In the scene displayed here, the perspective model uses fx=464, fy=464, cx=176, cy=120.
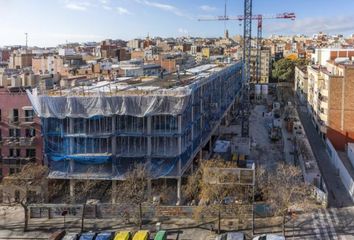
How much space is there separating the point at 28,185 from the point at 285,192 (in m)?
16.3

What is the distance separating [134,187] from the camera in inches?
1179

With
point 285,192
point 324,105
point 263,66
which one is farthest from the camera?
point 263,66

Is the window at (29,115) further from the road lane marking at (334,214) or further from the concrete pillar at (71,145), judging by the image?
the road lane marking at (334,214)

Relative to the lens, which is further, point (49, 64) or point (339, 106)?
point (49, 64)

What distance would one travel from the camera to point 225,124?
63.4 metres

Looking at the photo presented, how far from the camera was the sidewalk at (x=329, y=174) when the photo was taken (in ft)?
108

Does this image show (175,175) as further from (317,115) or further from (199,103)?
(317,115)

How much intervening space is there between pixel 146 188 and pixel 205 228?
636 centimetres

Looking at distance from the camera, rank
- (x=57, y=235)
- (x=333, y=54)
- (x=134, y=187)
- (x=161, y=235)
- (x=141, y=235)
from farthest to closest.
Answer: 1. (x=333, y=54)
2. (x=134, y=187)
3. (x=57, y=235)
4. (x=161, y=235)
5. (x=141, y=235)

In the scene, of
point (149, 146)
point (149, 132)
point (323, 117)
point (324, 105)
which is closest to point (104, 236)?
point (149, 146)

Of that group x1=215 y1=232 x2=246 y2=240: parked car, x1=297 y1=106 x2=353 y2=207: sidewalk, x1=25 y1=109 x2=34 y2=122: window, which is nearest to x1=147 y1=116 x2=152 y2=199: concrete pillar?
x1=215 y1=232 x2=246 y2=240: parked car

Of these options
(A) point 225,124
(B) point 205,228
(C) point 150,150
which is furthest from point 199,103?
(A) point 225,124

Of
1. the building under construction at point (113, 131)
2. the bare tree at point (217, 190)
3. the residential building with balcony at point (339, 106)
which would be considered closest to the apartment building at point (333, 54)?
the residential building with balcony at point (339, 106)

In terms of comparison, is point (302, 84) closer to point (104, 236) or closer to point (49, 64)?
point (49, 64)
